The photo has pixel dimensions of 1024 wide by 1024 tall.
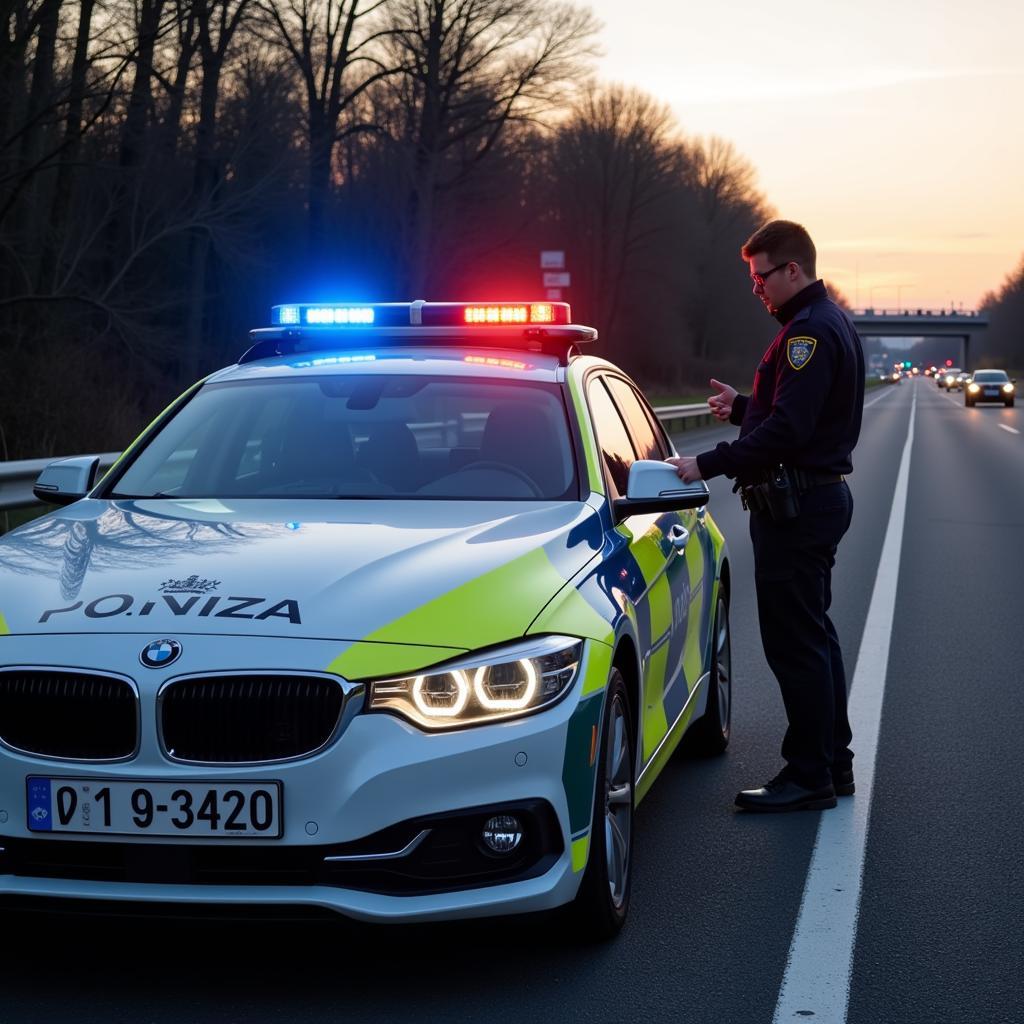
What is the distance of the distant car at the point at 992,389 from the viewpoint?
68.6 metres

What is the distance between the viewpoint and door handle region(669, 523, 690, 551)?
544 centimetres

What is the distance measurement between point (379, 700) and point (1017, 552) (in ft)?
36.9

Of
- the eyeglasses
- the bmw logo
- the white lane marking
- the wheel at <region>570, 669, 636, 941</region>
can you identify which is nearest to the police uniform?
the eyeglasses

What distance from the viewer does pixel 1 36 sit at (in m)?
20.4

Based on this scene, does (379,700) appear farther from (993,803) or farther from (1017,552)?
(1017,552)

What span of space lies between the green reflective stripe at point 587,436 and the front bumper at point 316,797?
1.44 meters

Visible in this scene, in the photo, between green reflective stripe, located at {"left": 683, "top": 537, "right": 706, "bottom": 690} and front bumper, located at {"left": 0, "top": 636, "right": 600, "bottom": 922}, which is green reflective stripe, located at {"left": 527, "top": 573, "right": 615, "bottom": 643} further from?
green reflective stripe, located at {"left": 683, "top": 537, "right": 706, "bottom": 690}

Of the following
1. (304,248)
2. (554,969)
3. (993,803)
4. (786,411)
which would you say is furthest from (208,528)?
(304,248)

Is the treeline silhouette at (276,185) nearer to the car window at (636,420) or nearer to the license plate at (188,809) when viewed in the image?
the car window at (636,420)

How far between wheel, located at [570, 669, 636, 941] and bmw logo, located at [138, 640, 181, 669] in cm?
102

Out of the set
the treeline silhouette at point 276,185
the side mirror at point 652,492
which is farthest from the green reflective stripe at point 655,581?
the treeline silhouette at point 276,185

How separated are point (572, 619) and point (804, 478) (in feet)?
5.74

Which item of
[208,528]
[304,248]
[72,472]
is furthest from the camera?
[304,248]

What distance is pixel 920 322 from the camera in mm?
184500
